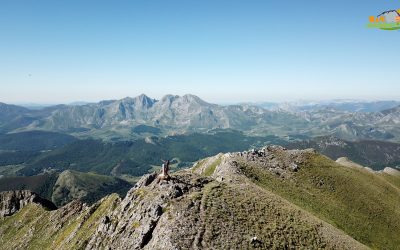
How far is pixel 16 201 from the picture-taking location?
186m

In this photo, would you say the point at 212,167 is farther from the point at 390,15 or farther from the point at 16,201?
the point at 16,201

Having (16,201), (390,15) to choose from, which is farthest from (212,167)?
(16,201)

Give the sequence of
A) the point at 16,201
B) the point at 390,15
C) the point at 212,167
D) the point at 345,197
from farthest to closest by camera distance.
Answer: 1. the point at 16,201
2. the point at 212,167
3. the point at 345,197
4. the point at 390,15

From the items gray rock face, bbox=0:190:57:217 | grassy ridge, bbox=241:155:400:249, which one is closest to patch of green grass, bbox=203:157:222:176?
grassy ridge, bbox=241:155:400:249

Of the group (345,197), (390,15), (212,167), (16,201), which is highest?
(390,15)

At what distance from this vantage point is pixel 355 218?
287 feet

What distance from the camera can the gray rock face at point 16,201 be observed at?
17888 centimetres

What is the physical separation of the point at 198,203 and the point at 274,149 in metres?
72.2

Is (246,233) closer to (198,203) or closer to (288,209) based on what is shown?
(198,203)

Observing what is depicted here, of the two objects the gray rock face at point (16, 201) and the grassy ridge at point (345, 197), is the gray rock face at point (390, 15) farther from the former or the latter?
→ the gray rock face at point (16, 201)

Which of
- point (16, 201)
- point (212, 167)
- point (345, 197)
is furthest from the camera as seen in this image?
point (16, 201)

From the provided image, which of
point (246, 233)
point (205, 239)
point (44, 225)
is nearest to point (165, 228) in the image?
point (205, 239)

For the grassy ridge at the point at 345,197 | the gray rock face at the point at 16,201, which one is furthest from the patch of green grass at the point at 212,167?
the gray rock face at the point at 16,201

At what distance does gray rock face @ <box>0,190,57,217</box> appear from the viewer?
7042 inches
